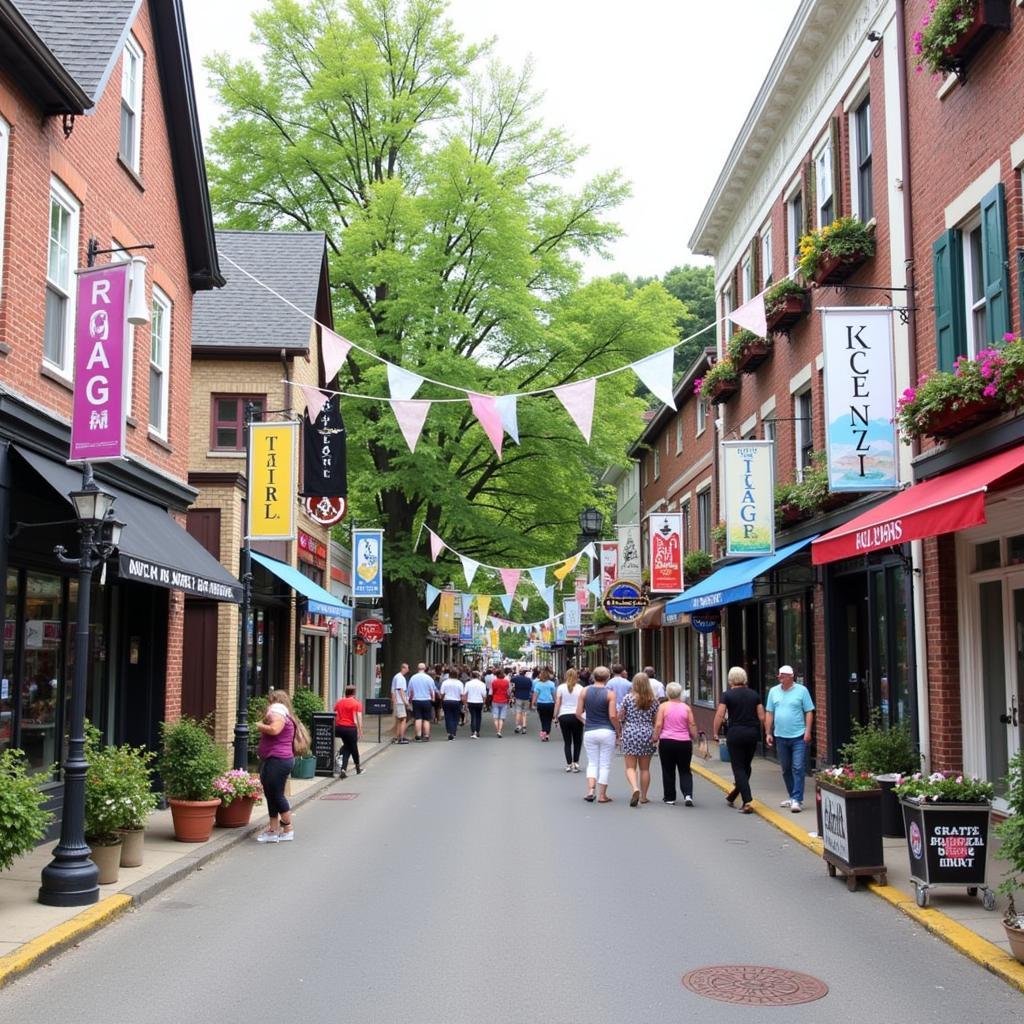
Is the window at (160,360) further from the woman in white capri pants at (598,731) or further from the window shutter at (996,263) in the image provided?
the window shutter at (996,263)

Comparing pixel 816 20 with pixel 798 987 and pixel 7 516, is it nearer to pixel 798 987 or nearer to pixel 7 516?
pixel 7 516

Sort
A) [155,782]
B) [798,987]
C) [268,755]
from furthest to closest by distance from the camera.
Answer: [155,782], [268,755], [798,987]

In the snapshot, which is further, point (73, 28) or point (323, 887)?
point (73, 28)

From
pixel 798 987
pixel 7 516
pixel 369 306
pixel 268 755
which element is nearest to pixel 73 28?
pixel 7 516

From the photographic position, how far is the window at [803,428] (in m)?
18.5

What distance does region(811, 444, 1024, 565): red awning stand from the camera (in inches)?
354

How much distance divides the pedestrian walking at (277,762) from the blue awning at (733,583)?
24.9 ft

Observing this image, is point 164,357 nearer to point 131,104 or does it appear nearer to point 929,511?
point 131,104

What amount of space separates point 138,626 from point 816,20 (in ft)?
42.9

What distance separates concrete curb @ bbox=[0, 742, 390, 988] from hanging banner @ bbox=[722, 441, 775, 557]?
8.47 m

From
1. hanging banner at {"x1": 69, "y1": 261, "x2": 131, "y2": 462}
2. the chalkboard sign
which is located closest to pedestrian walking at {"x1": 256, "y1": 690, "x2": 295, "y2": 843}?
hanging banner at {"x1": 69, "y1": 261, "x2": 131, "y2": 462}

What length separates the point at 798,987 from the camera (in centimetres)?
646

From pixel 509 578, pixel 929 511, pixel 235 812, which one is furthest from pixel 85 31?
pixel 509 578

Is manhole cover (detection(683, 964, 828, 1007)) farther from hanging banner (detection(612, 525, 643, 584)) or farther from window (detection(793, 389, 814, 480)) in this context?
hanging banner (detection(612, 525, 643, 584))
